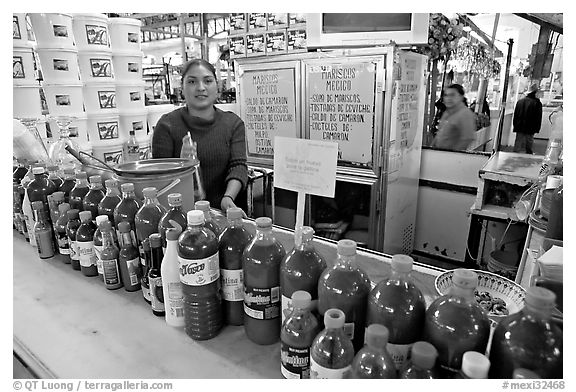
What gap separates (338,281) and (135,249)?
814 mm

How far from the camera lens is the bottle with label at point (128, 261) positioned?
1.33 meters

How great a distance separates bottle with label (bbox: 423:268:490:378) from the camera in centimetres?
76

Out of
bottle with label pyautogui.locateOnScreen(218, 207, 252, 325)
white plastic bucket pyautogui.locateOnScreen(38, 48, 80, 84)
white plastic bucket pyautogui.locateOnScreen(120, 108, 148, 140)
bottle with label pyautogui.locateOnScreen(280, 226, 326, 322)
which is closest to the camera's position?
bottle with label pyautogui.locateOnScreen(280, 226, 326, 322)

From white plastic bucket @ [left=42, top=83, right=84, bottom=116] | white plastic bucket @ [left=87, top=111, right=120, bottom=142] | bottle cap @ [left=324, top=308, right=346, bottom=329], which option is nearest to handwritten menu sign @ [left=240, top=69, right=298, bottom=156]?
white plastic bucket @ [left=87, top=111, right=120, bottom=142]

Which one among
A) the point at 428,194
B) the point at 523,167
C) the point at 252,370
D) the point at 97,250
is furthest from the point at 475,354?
the point at 428,194

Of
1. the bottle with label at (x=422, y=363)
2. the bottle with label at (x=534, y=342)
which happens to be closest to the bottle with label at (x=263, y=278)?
the bottle with label at (x=422, y=363)

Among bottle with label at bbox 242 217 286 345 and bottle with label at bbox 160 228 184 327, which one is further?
bottle with label at bbox 160 228 184 327

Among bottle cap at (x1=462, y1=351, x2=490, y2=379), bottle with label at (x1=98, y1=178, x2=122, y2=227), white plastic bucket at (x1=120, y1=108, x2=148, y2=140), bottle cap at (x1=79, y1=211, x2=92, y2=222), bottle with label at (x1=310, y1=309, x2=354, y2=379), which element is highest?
white plastic bucket at (x1=120, y1=108, x2=148, y2=140)

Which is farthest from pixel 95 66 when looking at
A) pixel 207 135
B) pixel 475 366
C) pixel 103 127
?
pixel 475 366

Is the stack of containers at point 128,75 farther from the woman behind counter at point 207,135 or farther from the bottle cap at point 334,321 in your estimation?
the bottle cap at point 334,321

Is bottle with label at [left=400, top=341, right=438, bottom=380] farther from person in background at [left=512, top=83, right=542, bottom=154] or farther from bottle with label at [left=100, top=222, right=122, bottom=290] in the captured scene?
person in background at [left=512, top=83, right=542, bottom=154]

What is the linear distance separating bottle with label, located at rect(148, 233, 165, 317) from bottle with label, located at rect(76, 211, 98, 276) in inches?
14.4

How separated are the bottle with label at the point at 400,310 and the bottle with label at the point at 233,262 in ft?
1.42
